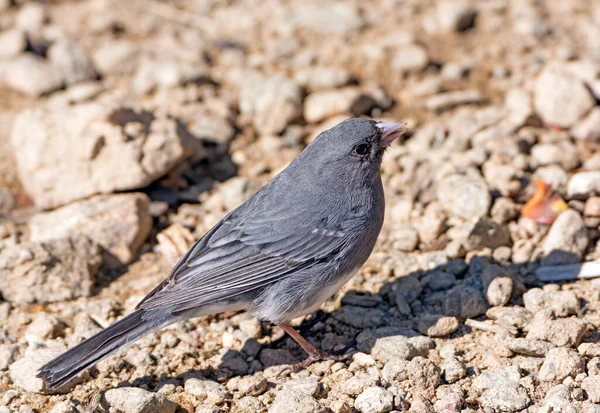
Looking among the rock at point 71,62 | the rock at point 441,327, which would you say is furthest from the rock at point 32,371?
the rock at point 71,62

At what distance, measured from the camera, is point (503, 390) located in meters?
4.50

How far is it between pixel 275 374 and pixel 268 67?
3874mm

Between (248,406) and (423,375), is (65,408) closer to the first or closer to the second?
(248,406)

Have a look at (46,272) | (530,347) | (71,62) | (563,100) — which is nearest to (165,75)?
(71,62)

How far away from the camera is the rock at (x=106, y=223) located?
6.08 metres

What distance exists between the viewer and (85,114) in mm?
6566

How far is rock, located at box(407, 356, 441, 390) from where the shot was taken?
4.62 m

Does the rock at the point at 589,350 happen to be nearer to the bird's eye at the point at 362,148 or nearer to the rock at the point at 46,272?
the bird's eye at the point at 362,148

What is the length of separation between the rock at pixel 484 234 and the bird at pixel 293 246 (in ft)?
2.66

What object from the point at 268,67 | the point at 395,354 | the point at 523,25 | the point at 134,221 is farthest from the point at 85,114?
the point at 523,25

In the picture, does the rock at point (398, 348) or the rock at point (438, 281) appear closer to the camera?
the rock at point (398, 348)

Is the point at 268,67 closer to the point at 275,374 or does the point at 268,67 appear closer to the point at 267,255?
the point at 267,255

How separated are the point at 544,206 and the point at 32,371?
12.4 feet

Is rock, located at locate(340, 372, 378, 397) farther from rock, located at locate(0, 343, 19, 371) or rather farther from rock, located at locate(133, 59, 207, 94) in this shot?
rock, located at locate(133, 59, 207, 94)
